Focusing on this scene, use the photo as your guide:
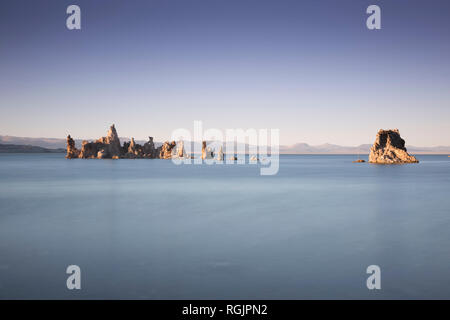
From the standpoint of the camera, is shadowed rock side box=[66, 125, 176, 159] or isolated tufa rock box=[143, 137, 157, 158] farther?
isolated tufa rock box=[143, 137, 157, 158]

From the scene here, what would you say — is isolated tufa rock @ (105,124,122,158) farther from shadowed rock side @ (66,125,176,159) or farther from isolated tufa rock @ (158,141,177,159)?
isolated tufa rock @ (158,141,177,159)

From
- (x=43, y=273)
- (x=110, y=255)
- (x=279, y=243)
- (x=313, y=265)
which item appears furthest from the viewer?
(x=279, y=243)

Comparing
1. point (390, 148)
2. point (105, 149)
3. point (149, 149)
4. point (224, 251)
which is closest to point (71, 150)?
point (105, 149)

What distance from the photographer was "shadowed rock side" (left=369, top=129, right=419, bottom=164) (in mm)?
91500

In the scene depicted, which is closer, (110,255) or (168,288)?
(168,288)

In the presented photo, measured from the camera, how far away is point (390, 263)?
9266mm

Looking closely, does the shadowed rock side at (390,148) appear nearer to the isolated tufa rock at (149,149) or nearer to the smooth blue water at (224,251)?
the smooth blue water at (224,251)

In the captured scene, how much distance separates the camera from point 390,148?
306ft

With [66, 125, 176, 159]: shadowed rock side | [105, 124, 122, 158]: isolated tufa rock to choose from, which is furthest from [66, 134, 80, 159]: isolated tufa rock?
[105, 124, 122, 158]: isolated tufa rock

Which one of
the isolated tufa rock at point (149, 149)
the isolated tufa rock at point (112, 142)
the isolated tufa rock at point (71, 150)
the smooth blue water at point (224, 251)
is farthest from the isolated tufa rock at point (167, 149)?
the smooth blue water at point (224, 251)
